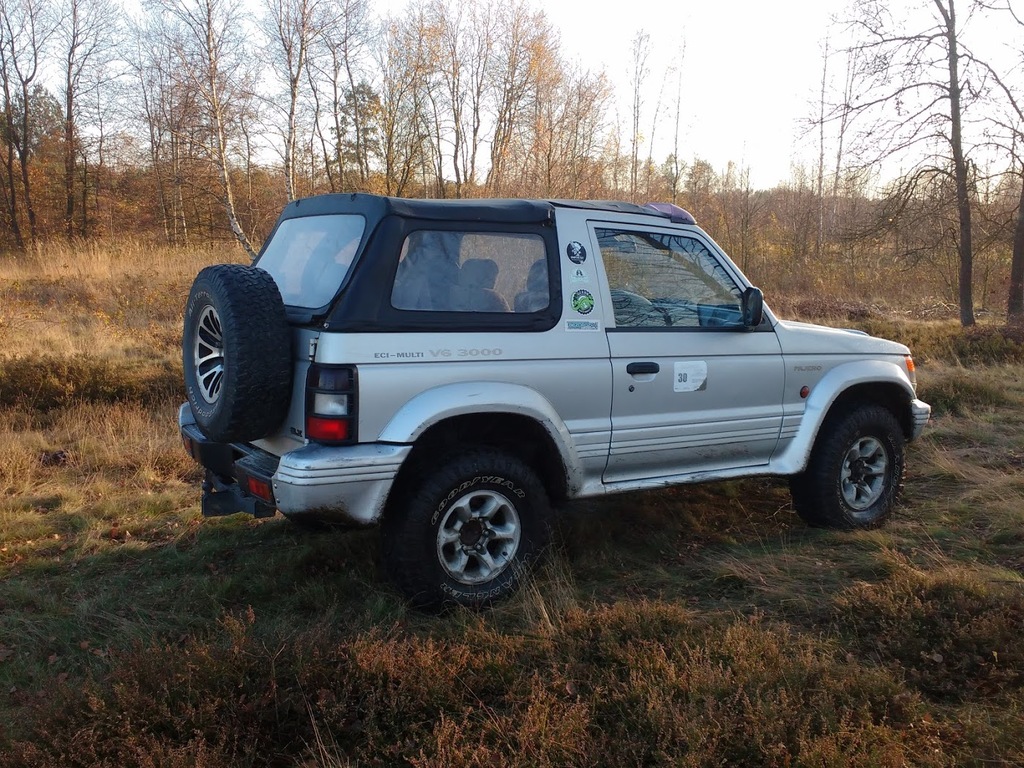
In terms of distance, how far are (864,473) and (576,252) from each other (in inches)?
99.8

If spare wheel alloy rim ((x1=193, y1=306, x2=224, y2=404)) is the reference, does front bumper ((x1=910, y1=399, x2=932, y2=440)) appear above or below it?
below

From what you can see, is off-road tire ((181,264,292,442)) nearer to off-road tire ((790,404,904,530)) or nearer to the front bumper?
off-road tire ((790,404,904,530))

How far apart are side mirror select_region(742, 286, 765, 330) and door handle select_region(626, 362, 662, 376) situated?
0.64 metres

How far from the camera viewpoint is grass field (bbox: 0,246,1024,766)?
8.00 ft

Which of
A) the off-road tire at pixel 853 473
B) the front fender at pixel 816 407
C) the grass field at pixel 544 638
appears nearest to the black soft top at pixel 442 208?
Result: the front fender at pixel 816 407

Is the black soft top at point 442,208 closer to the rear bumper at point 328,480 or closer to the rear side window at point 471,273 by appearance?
the rear side window at point 471,273

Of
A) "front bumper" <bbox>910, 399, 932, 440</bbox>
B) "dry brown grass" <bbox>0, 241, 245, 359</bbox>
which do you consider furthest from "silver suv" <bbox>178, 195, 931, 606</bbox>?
"dry brown grass" <bbox>0, 241, 245, 359</bbox>

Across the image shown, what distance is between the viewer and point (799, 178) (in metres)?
32.3

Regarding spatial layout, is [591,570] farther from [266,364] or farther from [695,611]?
[266,364]

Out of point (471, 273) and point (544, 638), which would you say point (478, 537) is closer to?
point (544, 638)

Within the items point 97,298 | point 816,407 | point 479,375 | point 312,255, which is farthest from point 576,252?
point 97,298

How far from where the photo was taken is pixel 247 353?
324 cm

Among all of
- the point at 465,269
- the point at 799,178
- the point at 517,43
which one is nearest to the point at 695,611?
the point at 465,269

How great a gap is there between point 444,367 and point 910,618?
2251 millimetres
